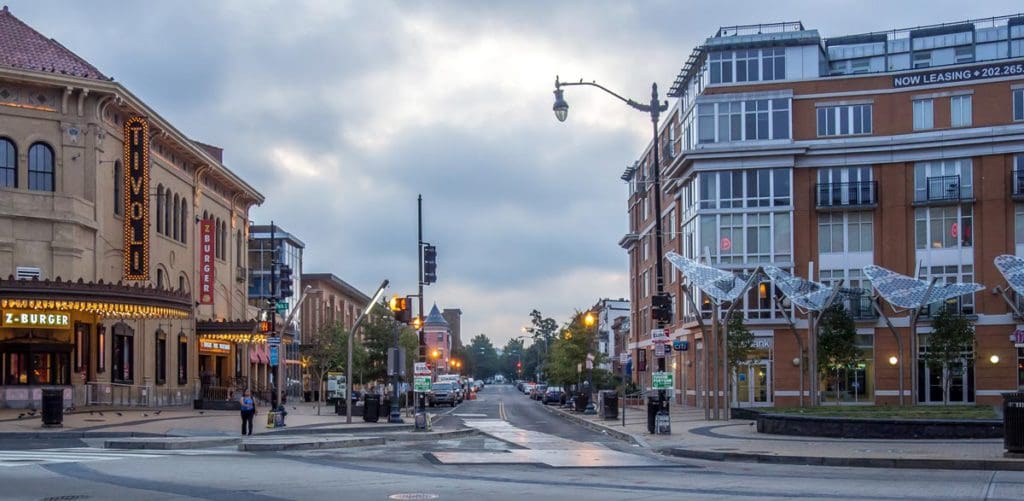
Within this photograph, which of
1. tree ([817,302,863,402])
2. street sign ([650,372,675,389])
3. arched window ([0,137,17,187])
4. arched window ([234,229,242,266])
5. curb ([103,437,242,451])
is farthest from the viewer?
arched window ([234,229,242,266])

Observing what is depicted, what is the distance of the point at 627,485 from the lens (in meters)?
17.0

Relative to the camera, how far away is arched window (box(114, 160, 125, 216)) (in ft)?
151

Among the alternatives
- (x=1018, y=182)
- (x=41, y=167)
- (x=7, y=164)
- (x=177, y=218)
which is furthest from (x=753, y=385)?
(x=7, y=164)

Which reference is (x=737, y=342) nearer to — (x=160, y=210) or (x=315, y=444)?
(x=160, y=210)

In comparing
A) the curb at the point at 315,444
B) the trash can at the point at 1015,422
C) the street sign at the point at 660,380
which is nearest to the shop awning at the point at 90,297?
the curb at the point at 315,444

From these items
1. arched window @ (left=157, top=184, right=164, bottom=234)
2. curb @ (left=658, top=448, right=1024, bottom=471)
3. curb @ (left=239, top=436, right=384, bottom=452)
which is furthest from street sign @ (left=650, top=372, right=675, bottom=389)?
arched window @ (left=157, top=184, right=164, bottom=234)

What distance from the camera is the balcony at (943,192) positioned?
56250mm

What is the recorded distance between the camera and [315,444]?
87.5 ft

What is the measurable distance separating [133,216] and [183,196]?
389 inches

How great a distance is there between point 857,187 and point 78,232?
38.2 meters

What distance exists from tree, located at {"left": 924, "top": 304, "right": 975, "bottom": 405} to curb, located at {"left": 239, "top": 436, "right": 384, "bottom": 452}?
3303 cm

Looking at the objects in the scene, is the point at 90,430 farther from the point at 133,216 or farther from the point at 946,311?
the point at 946,311

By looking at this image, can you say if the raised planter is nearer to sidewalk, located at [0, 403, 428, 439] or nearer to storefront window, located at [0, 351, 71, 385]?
sidewalk, located at [0, 403, 428, 439]

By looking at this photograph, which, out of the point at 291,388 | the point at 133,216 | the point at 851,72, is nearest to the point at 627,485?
the point at 133,216
